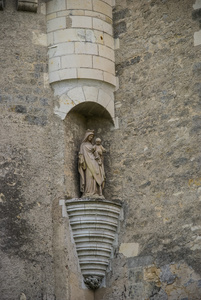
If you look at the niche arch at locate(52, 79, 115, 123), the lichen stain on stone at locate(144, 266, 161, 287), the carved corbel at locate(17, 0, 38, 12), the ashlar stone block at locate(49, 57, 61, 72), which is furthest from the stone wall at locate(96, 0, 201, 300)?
the carved corbel at locate(17, 0, 38, 12)

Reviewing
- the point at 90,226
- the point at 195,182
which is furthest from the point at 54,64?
the point at 195,182

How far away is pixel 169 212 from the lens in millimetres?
10953

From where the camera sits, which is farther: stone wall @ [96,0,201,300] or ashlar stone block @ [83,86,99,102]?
ashlar stone block @ [83,86,99,102]

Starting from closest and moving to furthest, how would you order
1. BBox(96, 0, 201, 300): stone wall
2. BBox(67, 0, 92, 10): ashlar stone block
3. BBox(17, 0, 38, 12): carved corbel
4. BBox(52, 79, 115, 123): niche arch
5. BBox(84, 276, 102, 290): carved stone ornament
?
BBox(96, 0, 201, 300): stone wall < BBox(84, 276, 102, 290): carved stone ornament < BBox(52, 79, 115, 123): niche arch < BBox(17, 0, 38, 12): carved corbel < BBox(67, 0, 92, 10): ashlar stone block

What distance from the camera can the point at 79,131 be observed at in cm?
1194

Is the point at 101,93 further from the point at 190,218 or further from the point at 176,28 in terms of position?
the point at 190,218

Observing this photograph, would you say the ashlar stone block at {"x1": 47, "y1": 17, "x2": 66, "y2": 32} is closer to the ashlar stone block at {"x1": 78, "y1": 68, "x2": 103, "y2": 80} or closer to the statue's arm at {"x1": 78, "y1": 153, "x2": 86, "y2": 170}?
the ashlar stone block at {"x1": 78, "y1": 68, "x2": 103, "y2": 80}

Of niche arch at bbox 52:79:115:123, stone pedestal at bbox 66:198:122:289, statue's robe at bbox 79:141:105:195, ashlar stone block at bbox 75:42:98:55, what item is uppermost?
ashlar stone block at bbox 75:42:98:55

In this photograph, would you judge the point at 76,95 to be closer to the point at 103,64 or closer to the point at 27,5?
the point at 103,64

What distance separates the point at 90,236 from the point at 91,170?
0.92 meters

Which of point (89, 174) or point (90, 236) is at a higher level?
point (89, 174)

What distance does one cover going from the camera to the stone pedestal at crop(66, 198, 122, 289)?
11.2 m

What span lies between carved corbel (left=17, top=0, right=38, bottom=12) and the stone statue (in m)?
2.11

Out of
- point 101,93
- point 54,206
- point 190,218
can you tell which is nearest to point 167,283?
point 190,218
